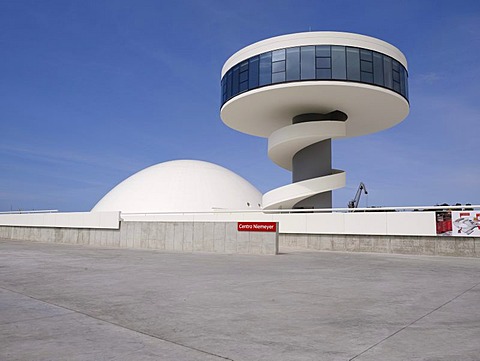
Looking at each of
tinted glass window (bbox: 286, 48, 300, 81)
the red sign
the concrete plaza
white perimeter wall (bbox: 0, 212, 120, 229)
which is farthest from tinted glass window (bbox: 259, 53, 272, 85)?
the concrete plaza

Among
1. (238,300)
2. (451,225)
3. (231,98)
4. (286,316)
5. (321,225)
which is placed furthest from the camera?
(231,98)

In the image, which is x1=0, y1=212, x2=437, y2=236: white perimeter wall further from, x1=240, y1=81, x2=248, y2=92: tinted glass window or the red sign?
x1=240, y1=81, x2=248, y2=92: tinted glass window

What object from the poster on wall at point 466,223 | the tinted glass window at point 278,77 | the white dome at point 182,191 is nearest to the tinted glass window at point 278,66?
the tinted glass window at point 278,77

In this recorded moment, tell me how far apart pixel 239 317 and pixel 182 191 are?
41872 mm

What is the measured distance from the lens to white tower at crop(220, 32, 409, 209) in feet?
94.0

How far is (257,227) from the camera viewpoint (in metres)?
21.8

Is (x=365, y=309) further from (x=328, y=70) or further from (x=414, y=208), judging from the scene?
(x=328, y=70)

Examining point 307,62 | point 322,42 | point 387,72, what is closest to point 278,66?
point 307,62

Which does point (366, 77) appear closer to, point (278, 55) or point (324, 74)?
point (324, 74)

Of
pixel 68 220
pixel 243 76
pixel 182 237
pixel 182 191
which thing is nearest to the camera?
pixel 182 237

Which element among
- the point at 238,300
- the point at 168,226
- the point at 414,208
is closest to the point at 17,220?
the point at 168,226

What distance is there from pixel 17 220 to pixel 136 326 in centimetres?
4131

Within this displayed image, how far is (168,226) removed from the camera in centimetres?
2548

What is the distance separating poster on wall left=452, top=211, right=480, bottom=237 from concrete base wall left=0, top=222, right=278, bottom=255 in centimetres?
893
